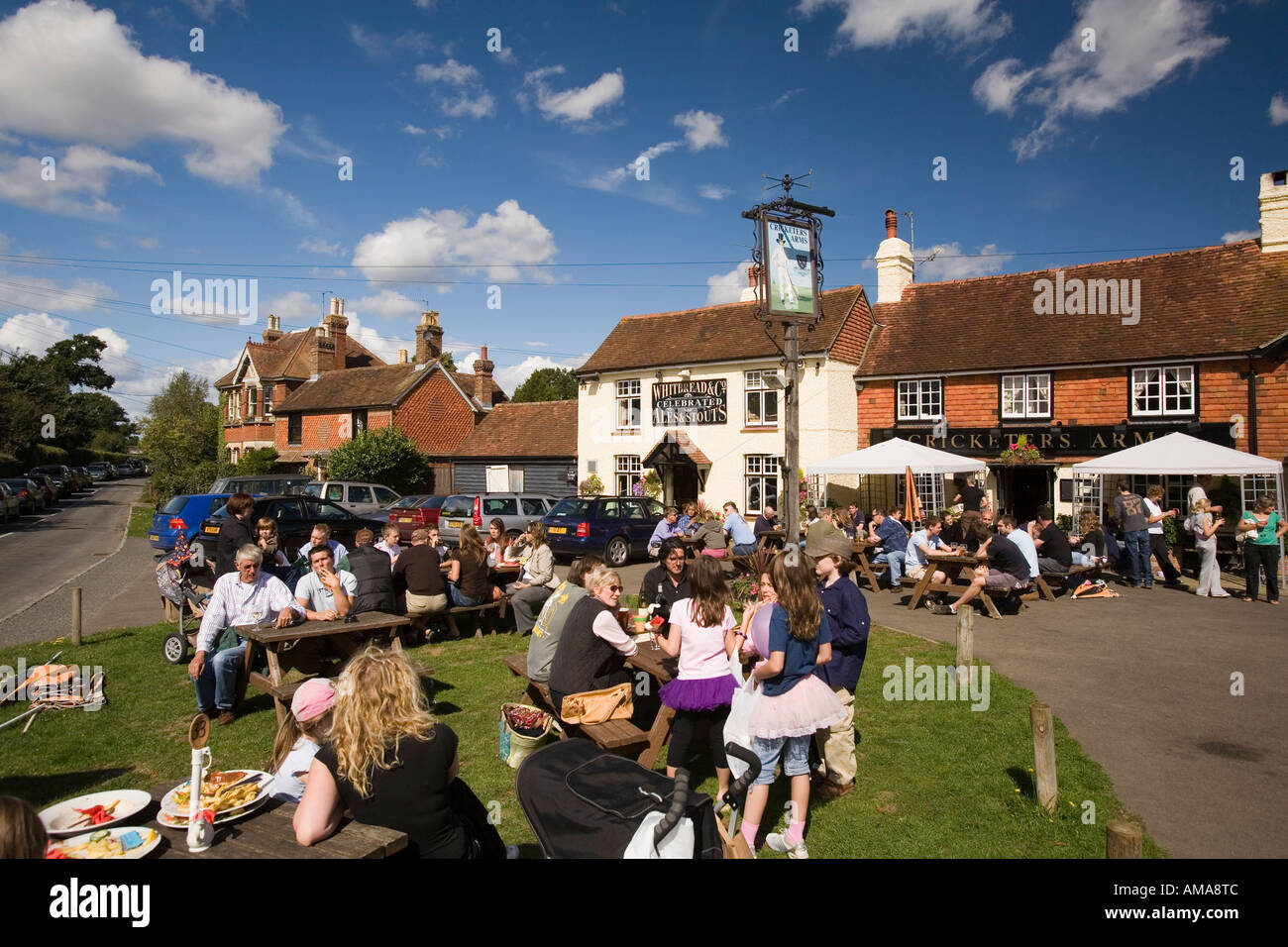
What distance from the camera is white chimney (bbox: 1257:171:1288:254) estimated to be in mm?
18562

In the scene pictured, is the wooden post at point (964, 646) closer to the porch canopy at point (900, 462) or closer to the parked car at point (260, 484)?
the porch canopy at point (900, 462)

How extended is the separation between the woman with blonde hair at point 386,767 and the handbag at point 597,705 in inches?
77.7

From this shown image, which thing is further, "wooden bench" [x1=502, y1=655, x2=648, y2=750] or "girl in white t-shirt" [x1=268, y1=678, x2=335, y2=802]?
"wooden bench" [x1=502, y1=655, x2=648, y2=750]

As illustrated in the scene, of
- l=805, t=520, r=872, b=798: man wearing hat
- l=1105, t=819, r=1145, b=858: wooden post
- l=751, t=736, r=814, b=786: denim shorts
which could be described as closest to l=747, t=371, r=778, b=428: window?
l=805, t=520, r=872, b=798: man wearing hat

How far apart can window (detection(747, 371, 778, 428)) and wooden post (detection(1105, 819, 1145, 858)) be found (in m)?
20.7

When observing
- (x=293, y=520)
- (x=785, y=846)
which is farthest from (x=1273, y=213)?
(x=293, y=520)

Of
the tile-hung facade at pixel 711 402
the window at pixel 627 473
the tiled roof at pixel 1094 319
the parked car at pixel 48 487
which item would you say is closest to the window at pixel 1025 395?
the tiled roof at pixel 1094 319

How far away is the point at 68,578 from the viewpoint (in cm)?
1650

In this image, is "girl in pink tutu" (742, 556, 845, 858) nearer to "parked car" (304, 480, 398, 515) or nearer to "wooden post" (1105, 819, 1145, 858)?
"wooden post" (1105, 819, 1145, 858)

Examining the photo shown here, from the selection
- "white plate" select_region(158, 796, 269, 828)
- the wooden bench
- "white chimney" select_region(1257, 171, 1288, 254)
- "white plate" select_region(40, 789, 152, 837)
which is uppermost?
"white chimney" select_region(1257, 171, 1288, 254)
